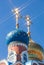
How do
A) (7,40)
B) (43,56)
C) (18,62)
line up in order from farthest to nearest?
(43,56), (7,40), (18,62)

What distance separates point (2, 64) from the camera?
2414 centimetres

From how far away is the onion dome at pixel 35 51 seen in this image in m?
26.4

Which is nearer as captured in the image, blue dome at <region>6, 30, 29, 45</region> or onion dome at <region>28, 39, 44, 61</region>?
blue dome at <region>6, 30, 29, 45</region>

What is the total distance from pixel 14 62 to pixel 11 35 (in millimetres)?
1996

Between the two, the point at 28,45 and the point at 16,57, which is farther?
the point at 28,45

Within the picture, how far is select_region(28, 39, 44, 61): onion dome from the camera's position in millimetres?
26406

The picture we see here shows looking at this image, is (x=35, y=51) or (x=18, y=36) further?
(x=35, y=51)

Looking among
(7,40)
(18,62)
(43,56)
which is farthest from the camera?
(43,56)

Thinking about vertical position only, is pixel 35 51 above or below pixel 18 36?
above

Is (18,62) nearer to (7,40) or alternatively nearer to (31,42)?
(7,40)

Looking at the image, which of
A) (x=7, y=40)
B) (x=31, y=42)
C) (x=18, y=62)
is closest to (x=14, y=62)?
(x=18, y=62)

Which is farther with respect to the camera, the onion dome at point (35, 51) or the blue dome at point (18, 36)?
the onion dome at point (35, 51)

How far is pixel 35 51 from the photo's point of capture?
26656 mm

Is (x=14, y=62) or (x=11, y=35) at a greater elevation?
(x=11, y=35)
